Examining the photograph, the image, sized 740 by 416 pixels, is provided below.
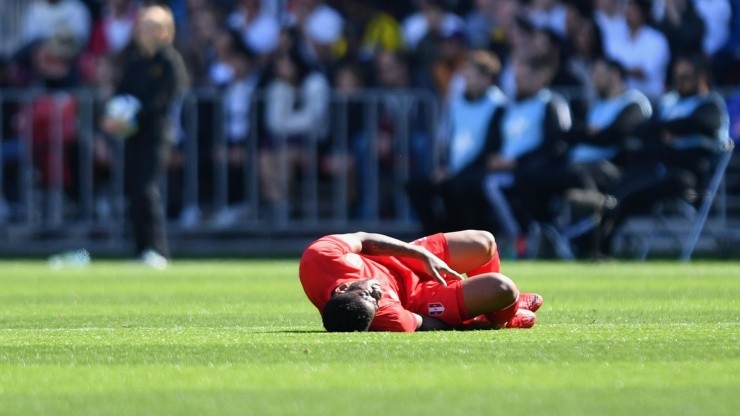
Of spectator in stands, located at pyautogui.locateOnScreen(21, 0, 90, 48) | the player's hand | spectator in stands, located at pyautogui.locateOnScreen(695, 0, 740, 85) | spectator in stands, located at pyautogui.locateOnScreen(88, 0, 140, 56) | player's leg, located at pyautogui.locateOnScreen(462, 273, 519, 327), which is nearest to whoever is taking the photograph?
player's leg, located at pyautogui.locateOnScreen(462, 273, 519, 327)

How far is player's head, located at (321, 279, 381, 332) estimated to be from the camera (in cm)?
925

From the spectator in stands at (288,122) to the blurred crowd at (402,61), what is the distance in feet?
0.05

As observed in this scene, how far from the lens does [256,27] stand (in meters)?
22.3

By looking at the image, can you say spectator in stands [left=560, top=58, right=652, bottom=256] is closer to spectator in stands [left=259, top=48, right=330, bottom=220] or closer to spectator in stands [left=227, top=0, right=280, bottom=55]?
spectator in stands [left=259, top=48, right=330, bottom=220]

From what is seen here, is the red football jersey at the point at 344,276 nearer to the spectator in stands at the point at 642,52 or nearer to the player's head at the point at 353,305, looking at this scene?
the player's head at the point at 353,305

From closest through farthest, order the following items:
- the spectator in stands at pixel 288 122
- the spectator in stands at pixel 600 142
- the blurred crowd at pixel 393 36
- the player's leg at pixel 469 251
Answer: the player's leg at pixel 469 251, the spectator in stands at pixel 600 142, the blurred crowd at pixel 393 36, the spectator in stands at pixel 288 122

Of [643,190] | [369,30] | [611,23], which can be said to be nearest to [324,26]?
[369,30]

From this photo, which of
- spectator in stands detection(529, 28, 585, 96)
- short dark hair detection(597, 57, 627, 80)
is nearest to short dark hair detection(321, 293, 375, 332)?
short dark hair detection(597, 57, 627, 80)

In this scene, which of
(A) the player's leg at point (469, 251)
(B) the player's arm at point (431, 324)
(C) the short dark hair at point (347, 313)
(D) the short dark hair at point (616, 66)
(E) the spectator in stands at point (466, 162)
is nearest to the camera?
(C) the short dark hair at point (347, 313)

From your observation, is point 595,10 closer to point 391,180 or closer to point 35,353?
point 391,180

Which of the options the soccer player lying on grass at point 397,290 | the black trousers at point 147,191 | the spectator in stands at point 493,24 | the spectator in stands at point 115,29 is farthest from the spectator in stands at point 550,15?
the soccer player lying on grass at point 397,290

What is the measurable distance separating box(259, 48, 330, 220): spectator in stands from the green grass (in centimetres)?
737

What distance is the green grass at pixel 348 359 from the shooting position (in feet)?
21.8

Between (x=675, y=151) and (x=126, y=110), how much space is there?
574 cm
